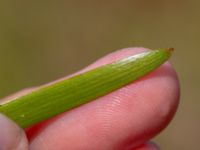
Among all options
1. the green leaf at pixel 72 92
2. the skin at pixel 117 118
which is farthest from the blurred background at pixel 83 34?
the green leaf at pixel 72 92

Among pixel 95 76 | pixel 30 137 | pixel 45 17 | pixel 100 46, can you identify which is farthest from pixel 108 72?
pixel 45 17

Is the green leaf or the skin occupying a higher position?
the green leaf

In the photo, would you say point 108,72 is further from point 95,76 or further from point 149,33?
point 149,33

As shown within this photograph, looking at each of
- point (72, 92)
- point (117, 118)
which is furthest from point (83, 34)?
point (72, 92)

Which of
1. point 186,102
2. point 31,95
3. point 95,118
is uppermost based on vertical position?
point 31,95

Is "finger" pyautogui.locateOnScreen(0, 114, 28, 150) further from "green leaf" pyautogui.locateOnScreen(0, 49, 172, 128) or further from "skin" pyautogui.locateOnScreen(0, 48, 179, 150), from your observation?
"skin" pyautogui.locateOnScreen(0, 48, 179, 150)

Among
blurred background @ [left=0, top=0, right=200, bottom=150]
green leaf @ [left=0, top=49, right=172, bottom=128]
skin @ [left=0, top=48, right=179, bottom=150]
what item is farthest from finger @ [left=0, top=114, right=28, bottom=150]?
blurred background @ [left=0, top=0, right=200, bottom=150]

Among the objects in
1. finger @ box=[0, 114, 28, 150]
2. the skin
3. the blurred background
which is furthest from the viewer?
the blurred background
